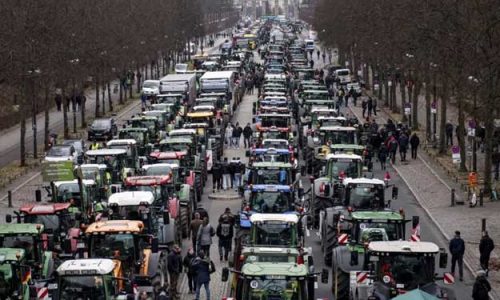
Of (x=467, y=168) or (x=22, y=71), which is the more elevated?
(x=22, y=71)

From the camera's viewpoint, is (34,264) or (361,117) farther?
(361,117)

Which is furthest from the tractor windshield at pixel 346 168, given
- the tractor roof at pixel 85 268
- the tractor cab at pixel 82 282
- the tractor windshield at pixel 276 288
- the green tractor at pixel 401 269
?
the tractor cab at pixel 82 282

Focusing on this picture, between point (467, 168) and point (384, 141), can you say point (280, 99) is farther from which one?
point (467, 168)

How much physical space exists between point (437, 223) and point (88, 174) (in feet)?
41.1

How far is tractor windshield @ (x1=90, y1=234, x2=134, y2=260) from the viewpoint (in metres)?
26.3

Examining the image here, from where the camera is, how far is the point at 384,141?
2248 inches

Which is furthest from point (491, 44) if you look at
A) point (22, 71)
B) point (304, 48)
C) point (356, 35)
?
point (304, 48)

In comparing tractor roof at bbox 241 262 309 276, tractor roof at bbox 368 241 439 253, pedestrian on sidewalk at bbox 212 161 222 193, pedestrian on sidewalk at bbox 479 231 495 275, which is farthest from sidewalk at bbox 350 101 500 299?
tractor roof at bbox 241 262 309 276

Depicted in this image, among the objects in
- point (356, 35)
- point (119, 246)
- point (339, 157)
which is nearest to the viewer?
point (119, 246)

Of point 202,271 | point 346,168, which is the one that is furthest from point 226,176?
point 202,271

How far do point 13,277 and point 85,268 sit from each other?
280 centimetres

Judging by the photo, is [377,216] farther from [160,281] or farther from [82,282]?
[82,282]

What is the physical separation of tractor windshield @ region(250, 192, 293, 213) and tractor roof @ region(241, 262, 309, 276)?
9188 millimetres

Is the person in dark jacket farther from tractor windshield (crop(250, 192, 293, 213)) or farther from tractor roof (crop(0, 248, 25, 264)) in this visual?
tractor roof (crop(0, 248, 25, 264))
